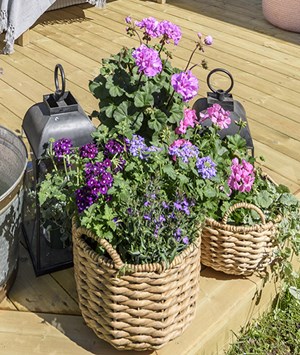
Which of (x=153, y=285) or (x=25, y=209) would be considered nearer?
(x=153, y=285)

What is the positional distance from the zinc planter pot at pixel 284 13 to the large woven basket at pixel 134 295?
2.78 m

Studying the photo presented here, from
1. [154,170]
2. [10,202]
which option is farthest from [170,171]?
[10,202]

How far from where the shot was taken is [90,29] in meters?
3.60

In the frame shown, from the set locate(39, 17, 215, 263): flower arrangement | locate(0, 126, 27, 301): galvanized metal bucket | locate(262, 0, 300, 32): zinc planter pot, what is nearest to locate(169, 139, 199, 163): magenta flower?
locate(39, 17, 215, 263): flower arrangement

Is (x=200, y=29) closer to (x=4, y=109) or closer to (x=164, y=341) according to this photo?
(x=4, y=109)

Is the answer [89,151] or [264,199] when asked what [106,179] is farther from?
[264,199]

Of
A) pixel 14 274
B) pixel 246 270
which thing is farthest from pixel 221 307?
pixel 14 274

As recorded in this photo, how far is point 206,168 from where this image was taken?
4.59ft

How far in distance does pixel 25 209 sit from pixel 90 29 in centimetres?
215

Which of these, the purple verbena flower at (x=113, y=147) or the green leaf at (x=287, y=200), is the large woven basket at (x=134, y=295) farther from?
the green leaf at (x=287, y=200)

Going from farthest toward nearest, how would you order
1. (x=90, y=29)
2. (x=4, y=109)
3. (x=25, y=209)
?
(x=90, y=29)
(x=4, y=109)
(x=25, y=209)

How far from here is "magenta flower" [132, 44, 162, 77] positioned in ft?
4.63

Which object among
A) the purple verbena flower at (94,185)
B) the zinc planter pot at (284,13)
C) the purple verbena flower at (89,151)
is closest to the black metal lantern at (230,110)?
the purple verbena flower at (89,151)

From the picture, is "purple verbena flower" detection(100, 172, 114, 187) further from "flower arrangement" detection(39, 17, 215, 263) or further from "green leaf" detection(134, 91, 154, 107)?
"green leaf" detection(134, 91, 154, 107)
